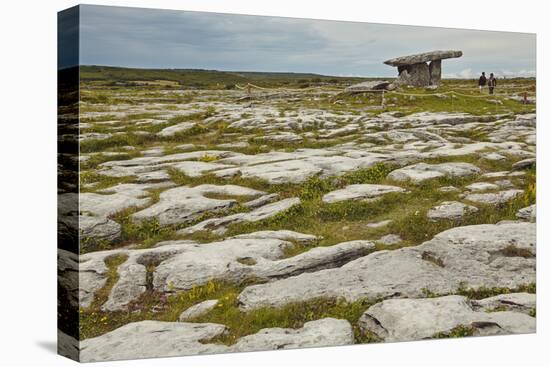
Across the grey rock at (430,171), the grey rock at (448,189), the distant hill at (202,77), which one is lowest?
the grey rock at (448,189)

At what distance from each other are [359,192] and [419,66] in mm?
4618

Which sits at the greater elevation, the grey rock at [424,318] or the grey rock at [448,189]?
the grey rock at [448,189]

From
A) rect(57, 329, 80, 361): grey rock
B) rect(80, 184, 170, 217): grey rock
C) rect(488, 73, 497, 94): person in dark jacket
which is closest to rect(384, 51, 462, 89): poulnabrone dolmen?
rect(488, 73, 497, 94): person in dark jacket

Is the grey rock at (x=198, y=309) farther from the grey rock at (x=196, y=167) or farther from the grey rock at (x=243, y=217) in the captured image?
the grey rock at (x=196, y=167)

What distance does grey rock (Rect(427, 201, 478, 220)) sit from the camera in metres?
23.6

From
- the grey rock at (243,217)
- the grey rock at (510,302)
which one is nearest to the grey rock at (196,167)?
the grey rock at (243,217)

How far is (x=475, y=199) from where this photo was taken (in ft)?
79.3

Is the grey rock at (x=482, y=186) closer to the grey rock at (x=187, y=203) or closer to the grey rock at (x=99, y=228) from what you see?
the grey rock at (x=187, y=203)

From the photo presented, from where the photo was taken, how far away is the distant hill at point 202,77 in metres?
20.4

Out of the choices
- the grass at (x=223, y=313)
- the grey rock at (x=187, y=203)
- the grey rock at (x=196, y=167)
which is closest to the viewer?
the grass at (x=223, y=313)

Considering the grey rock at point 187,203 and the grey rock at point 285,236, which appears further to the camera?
the grey rock at point 285,236

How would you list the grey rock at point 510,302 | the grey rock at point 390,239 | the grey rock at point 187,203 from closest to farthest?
the grey rock at point 187,203 < the grey rock at point 390,239 < the grey rock at point 510,302

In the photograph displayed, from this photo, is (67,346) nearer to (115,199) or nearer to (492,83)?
(115,199)

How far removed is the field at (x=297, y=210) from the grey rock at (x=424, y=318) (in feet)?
0.14
